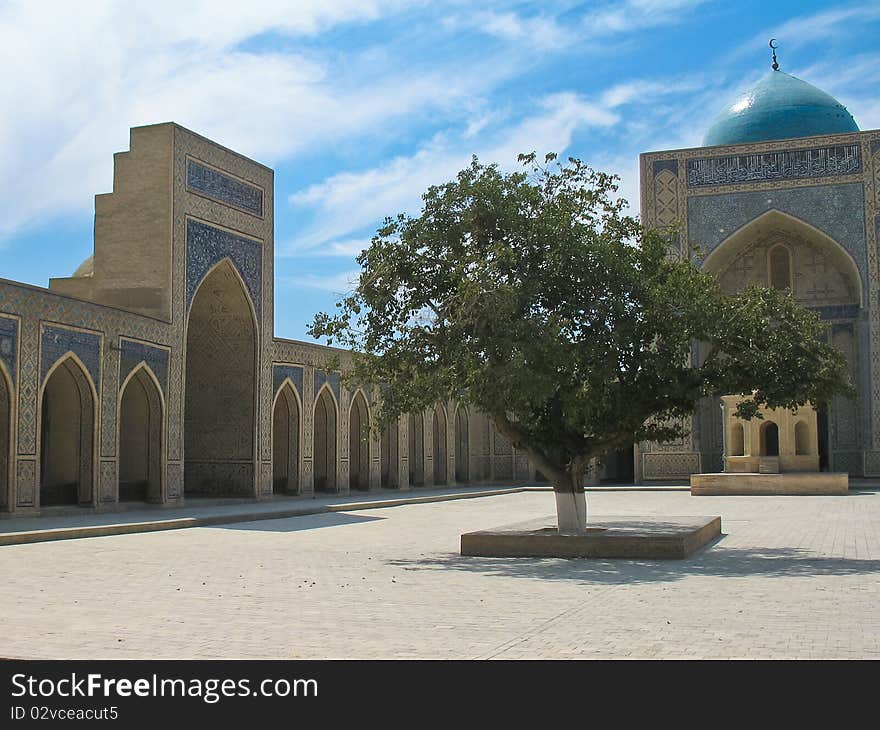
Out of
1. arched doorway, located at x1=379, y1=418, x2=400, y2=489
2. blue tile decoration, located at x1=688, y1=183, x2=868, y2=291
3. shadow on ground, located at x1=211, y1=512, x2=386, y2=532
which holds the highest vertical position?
blue tile decoration, located at x1=688, y1=183, x2=868, y2=291

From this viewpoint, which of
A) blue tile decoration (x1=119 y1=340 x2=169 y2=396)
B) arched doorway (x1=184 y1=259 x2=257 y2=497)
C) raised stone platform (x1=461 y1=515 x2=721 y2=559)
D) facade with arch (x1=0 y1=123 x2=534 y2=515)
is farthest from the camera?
arched doorway (x1=184 y1=259 x2=257 y2=497)

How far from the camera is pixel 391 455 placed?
27453 millimetres

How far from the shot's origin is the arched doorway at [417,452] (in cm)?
2869

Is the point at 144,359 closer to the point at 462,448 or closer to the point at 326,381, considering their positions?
the point at 326,381

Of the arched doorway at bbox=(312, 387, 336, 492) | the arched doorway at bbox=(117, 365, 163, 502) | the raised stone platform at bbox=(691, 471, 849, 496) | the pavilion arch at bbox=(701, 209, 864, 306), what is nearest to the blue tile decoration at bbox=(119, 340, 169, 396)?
the arched doorway at bbox=(117, 365, 163, 502)

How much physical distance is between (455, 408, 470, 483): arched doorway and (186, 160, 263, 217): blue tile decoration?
11972mm

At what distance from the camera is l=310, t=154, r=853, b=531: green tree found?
32.7ft

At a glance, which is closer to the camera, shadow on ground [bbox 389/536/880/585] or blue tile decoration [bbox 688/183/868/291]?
shadow on ground [bbox 389/536/880/585]

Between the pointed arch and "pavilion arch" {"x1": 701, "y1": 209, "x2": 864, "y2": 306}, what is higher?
"pavilion arch" {"x1": 701, "y1": 209, "x2": 864, "y2": 306}

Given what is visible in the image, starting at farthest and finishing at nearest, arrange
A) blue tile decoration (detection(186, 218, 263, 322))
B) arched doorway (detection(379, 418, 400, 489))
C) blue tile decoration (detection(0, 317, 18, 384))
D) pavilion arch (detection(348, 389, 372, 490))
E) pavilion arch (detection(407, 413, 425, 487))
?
pavilion arch (detection(407, 413, 425, 487))
arched doorway (detection(379, 418, 400, 489))
pavilion arch (detection(348, 389, 372, 490))
blue tile decoration (detection(186, 218, 263, 322))
blue tile decoration (detection(0, 317, 18, 384))

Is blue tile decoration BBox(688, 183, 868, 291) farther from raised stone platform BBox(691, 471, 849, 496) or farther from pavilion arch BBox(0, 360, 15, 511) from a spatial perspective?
pavilion arch BBox(0, 360, 15, 511)

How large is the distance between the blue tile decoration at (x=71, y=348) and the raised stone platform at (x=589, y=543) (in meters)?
7.76

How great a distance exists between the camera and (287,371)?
72.7 feet

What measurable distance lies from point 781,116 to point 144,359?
62.9 feet
